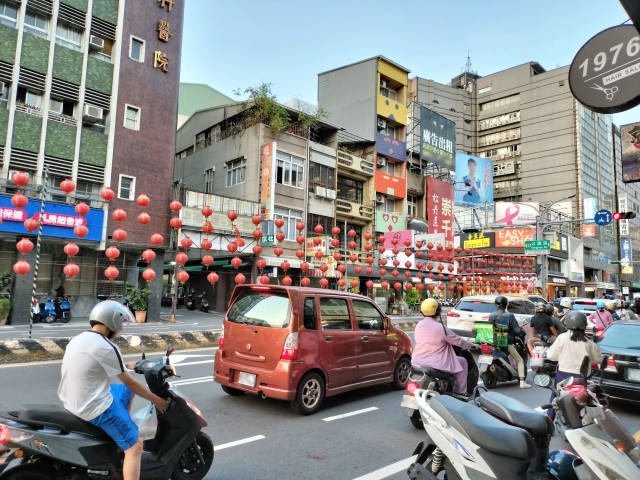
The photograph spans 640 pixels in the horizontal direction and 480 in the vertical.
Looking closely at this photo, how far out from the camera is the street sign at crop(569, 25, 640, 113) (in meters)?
3.97

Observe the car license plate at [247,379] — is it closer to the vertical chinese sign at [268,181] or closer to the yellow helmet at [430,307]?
the yellow helmet at [430,307]

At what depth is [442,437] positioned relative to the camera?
10.2ft

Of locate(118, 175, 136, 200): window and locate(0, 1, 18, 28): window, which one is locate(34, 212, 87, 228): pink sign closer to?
locate(118, 175, 136, 200): window

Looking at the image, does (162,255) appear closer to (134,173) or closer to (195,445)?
(134,173)

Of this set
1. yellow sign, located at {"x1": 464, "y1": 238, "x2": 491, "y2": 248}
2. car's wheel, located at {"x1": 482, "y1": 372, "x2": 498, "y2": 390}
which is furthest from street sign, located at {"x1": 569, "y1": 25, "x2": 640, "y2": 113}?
yellow sign, located at {"x1": 464, "y1": 238, "x2": 491, "y2": 248}

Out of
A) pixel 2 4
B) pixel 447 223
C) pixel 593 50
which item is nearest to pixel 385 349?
pixel 593 50

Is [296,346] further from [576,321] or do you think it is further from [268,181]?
[268,181]

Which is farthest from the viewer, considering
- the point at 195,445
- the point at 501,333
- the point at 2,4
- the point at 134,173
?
the point at 134,173

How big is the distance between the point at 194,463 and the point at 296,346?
7.03ft

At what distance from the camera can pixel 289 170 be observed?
1085 inches

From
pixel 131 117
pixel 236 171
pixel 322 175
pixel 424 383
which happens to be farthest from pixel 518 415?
pixel 322 175

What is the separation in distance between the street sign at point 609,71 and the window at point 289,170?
23.1 meters

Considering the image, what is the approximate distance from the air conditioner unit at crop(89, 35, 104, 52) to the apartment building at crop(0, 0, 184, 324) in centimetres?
5

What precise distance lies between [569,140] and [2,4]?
198 feet
